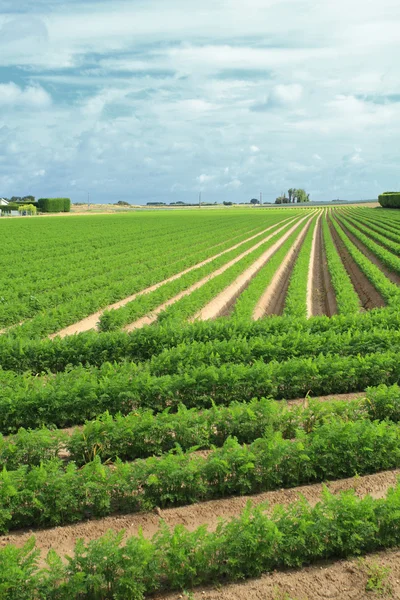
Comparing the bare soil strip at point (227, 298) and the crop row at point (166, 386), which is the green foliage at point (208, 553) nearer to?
the crop row at point (166, 386)

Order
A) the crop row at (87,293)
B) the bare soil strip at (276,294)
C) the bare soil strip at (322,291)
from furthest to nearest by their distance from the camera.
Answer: the bare soil strip at (322,291)
the bare soil strip at (276,294)
the crop row at (87,293)

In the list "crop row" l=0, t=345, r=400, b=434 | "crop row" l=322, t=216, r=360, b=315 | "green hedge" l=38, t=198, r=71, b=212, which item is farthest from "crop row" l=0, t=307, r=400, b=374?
"green hedge" l=38, t=198, r=71, b=212

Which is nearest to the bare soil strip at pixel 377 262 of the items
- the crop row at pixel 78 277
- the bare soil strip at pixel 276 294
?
the bare soil strip at pixel 276 294

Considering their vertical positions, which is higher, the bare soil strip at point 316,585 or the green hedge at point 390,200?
the green hedge at point 390,200

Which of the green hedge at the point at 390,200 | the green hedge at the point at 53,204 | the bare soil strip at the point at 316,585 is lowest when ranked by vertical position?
the bare soil strip at the point at 316,585

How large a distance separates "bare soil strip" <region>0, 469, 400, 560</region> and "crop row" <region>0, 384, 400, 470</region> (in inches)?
32.3

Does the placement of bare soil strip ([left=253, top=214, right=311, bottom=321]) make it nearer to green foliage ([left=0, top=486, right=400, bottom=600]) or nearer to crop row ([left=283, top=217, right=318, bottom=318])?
crop row ([left=283, top=217, right=318, bottom=318])

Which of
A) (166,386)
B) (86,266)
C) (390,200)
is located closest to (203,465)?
(166,386)

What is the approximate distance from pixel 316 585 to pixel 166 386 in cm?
436

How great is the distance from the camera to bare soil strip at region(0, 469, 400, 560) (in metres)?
6.48

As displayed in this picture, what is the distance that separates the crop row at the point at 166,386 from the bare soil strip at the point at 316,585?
3.97 meters

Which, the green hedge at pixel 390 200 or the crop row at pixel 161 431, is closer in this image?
the crop row at pixel 161 431

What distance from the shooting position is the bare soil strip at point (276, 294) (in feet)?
66.4

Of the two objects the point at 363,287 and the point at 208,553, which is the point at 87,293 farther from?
the point at 208,553
